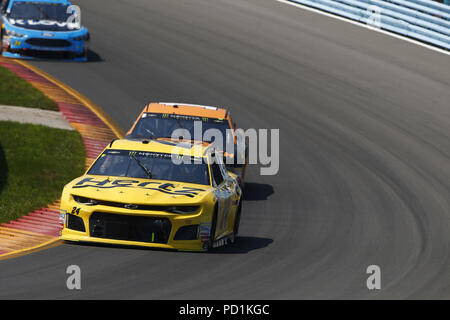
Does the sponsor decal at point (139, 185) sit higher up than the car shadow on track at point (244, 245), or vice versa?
the sponsor decal at point (139, 185)

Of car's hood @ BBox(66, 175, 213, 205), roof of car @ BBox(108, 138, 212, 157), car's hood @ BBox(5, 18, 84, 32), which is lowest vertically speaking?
car's hood @ BBox(66, 175, 213, 205)

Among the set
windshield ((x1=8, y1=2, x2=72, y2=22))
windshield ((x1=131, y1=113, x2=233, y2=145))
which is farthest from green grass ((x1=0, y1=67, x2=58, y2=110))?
windshield ((x1=131, y1=113, x2=233, y2=145))

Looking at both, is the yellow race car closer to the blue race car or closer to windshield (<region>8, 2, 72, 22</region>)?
the blue race car

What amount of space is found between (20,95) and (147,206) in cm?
1103

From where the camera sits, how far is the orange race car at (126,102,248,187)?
16.0m

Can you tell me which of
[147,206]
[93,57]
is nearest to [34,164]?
[147,206]

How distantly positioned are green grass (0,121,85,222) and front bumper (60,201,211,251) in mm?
3008

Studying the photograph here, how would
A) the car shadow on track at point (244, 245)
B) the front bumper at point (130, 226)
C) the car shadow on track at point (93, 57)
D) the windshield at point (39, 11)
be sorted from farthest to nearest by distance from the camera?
the car shadow on track at point (93, 57) < the windshield at point (39, 11) < the car shadow on track at point (244, 245) < the front bumper at point (130, 226)

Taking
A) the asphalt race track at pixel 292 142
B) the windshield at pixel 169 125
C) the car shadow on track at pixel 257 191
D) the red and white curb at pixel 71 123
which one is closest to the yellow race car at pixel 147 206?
the asphalt race track at pixel 292 142

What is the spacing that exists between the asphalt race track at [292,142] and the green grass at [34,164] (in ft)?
10.3

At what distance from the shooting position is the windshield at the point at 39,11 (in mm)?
25312

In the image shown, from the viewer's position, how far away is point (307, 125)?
22.0m

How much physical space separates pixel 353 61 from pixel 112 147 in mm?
15167

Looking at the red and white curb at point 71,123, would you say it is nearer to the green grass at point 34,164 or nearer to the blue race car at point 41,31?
the green grass at point 34,164
